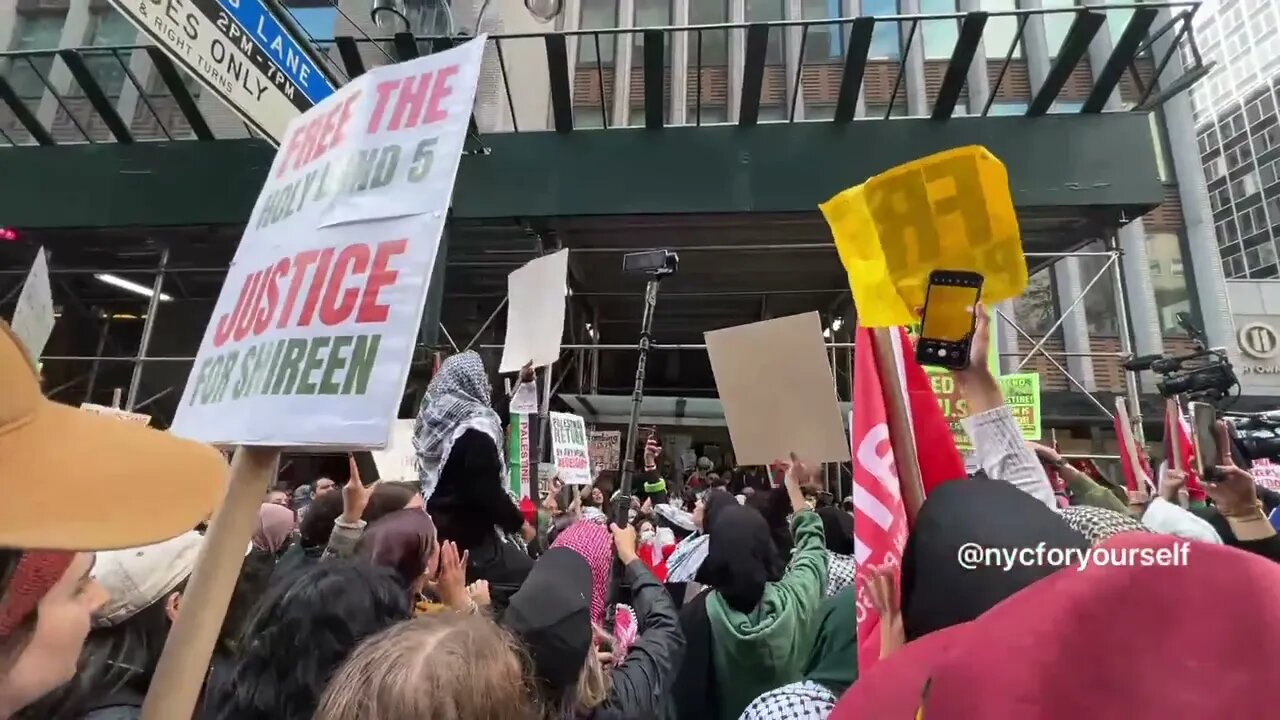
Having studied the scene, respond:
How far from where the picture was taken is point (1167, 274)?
13.0 metres

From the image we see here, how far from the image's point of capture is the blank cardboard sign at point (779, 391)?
8.97ft

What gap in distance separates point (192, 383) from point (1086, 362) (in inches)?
500

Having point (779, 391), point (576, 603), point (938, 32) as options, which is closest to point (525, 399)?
point (779, 391)

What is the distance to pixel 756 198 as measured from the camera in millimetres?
6750

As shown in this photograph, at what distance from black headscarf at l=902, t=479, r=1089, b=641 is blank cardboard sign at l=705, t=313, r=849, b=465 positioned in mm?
1759

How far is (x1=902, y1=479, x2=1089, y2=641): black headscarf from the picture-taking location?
0.76m

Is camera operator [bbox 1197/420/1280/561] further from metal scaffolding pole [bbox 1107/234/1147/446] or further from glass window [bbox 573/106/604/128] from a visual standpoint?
glass window [bbox 573/106/604/128]

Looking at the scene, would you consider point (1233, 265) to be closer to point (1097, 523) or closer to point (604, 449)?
point (604, 449)

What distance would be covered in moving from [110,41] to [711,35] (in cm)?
908

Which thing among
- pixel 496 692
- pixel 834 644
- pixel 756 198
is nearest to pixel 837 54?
pixel 756 198

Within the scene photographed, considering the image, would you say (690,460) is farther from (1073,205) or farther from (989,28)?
(989,28)

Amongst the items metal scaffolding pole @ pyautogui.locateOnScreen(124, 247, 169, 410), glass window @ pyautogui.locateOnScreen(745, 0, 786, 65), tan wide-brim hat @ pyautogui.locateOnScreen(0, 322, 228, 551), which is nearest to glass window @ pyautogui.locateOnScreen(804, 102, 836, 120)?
glass window @ pyautogui.locateOnScreen(745, 0, 786, 65)

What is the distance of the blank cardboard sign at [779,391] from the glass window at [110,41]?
443 inches

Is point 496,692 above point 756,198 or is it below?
below
